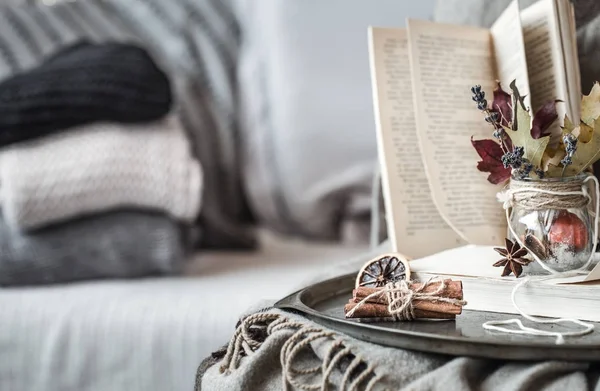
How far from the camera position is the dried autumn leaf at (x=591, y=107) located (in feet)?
1.82

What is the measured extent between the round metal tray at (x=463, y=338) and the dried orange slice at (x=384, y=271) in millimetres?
38

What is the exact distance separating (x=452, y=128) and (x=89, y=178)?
1.98 ft

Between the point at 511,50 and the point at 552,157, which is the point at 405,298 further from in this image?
the point at 511,50

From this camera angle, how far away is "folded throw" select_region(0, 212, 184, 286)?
1079 millimetres

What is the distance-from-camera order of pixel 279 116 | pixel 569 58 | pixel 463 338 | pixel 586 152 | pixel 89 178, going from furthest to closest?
pixel 279 116 < pixel 89 178 < pixel 569 58 < pixel 586 152 < pixel 463 338

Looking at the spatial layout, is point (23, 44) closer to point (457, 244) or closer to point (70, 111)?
point (70, 111)

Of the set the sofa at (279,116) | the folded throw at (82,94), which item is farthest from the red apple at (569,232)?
the folded throw at (82,94)

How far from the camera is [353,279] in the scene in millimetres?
667

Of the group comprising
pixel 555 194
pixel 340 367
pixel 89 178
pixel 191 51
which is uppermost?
pixel 191 51

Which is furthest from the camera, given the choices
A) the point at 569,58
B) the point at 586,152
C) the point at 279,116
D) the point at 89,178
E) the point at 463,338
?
the point at 279,116

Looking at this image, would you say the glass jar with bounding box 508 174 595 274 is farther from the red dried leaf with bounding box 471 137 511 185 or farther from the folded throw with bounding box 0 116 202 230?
the folded throw with bounding box 0 116 202 230

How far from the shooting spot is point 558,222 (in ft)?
1.79

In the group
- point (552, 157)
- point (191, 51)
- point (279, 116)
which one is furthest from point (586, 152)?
point (191, 51)

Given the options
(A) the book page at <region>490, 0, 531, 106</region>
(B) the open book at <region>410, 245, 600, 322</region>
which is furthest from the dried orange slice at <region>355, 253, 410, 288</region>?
(A) the book page at <region>490, 0, 531, 106</region>
